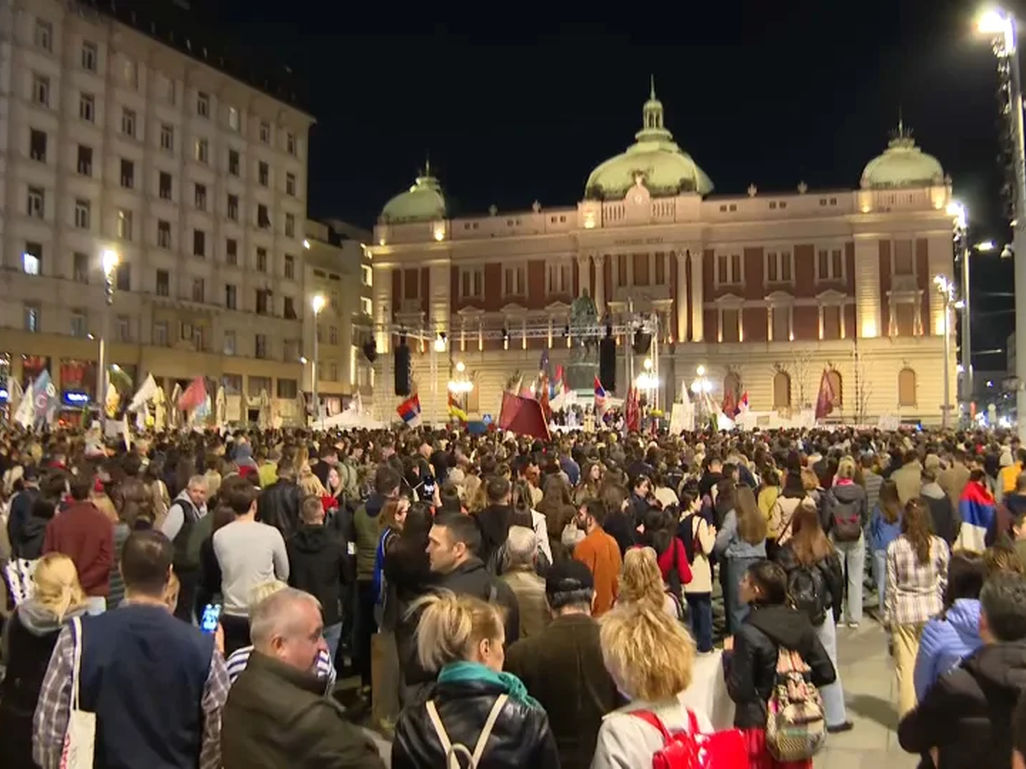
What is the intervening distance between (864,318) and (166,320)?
139 ft

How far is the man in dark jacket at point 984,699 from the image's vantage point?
389cm

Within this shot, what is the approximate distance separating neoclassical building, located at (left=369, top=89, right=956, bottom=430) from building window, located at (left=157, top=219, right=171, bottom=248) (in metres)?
14.6

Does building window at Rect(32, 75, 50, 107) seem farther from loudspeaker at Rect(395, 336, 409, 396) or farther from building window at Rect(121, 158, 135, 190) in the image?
loudspeaker at Rect(395, 336, 409, 396)

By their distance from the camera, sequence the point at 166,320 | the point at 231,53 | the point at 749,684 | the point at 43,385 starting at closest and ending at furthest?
the point at 749,684 → the point at 43,385 → the point at 166,320 → the point at 231,53

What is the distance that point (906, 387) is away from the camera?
63.6 meters

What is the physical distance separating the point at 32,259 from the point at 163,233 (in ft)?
27.6

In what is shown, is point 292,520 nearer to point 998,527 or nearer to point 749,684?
point 749,684

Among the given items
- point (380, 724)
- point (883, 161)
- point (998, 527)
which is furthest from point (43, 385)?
point (883, 161)

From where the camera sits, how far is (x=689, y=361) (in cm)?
6644

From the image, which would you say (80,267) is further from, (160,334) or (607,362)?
(607,362)

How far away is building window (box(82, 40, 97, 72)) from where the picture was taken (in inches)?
1827

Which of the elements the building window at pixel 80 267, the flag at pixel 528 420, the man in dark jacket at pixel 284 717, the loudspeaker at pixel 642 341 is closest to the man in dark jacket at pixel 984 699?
the man in dark jacket at pixel 284 717

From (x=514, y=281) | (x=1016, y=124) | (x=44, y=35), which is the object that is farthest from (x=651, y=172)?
(x=1016, y=124)

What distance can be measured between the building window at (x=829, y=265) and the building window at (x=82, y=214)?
44130 mm
